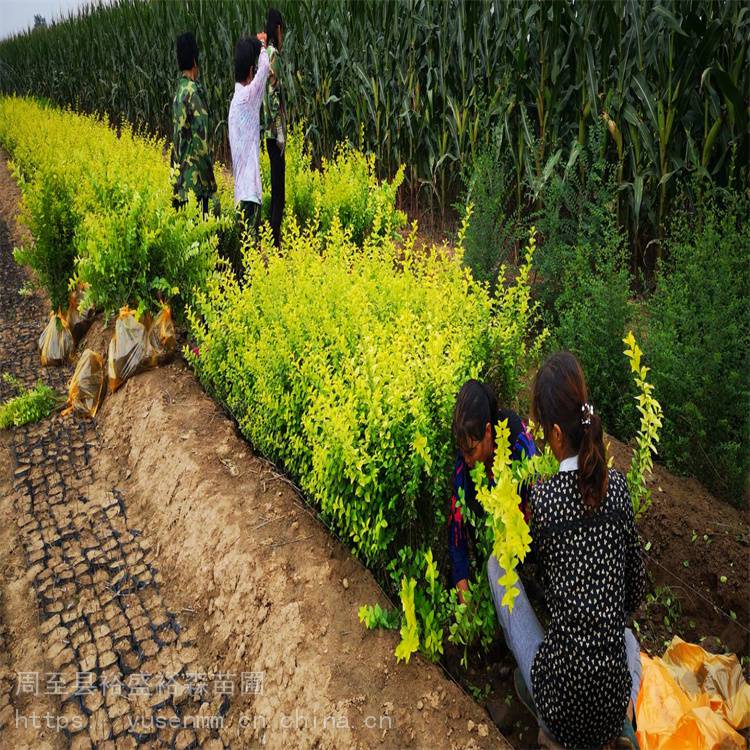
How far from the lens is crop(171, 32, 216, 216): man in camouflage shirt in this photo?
5.33 m

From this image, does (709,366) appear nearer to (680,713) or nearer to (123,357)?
(680,713)

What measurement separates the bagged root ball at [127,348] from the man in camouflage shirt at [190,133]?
50.8 inches

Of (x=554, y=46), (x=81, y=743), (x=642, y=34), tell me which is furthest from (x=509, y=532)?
(x=554, y=46)

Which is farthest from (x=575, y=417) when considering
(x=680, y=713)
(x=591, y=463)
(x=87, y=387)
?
(x=87, y=387)

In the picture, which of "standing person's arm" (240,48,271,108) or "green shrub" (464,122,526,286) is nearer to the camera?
"green shrub" (464,122,526,286)

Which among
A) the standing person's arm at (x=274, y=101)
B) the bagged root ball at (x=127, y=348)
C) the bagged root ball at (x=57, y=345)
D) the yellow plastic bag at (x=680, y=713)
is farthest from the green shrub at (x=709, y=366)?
the bagged root ball at (x=57, y=345)

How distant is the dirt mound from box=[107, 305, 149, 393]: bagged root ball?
1.82ft

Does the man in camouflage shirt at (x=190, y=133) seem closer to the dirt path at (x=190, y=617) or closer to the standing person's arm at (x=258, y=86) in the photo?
the standing person's arm at (x=258, y=86)

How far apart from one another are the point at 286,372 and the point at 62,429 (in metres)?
2.35

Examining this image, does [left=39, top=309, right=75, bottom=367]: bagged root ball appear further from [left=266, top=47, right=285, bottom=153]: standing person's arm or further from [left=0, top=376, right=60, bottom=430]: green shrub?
[left=266, top=47, right=285, bottom=153]: standing person's arm

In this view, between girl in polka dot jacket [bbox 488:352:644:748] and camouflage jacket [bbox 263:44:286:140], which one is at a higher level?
camouflage jacket [bbox 263:44:286:140]

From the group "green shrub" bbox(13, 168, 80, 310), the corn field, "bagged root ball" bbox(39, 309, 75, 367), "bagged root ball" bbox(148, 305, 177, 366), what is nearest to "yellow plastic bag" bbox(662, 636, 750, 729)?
the corn field

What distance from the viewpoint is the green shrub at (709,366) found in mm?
3111

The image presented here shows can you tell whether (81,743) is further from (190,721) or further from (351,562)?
(351,562)
